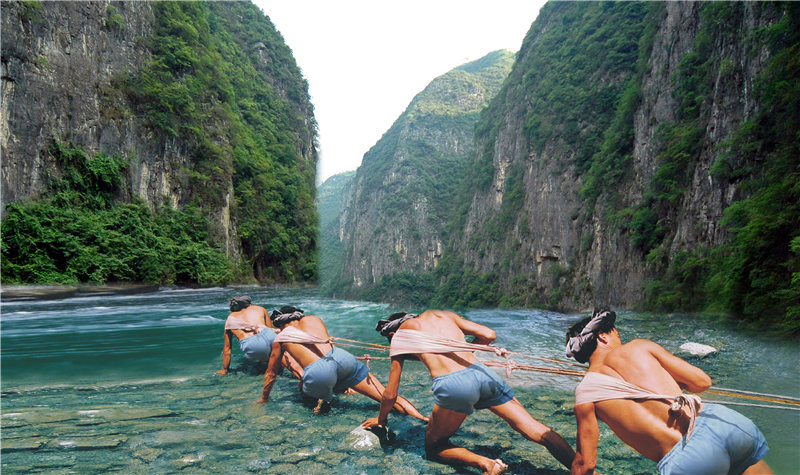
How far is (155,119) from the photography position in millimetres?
12422

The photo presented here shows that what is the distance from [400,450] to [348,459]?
1.51 feet

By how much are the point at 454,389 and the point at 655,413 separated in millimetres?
1218

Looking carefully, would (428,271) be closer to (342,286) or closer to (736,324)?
(342,286)

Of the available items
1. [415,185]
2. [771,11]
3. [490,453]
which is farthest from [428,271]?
[490,453]

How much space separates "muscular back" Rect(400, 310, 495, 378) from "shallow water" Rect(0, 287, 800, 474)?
831mm

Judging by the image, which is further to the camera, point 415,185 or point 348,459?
point 415,185

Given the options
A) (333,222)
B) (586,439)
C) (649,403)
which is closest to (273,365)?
(586,439)

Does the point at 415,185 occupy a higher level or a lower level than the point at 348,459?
higher

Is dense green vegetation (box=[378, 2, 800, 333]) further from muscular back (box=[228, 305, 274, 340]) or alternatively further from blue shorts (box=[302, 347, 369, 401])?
muscular back (box=[228, 305, 274, 340])

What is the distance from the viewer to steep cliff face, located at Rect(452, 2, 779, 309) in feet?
38.2

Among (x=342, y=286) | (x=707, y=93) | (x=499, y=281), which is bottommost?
(x=342, y=286)

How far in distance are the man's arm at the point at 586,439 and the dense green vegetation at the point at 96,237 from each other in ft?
31.1

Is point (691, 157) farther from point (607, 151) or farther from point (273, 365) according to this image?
point (273, 365)

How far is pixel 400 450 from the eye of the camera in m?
3.13
